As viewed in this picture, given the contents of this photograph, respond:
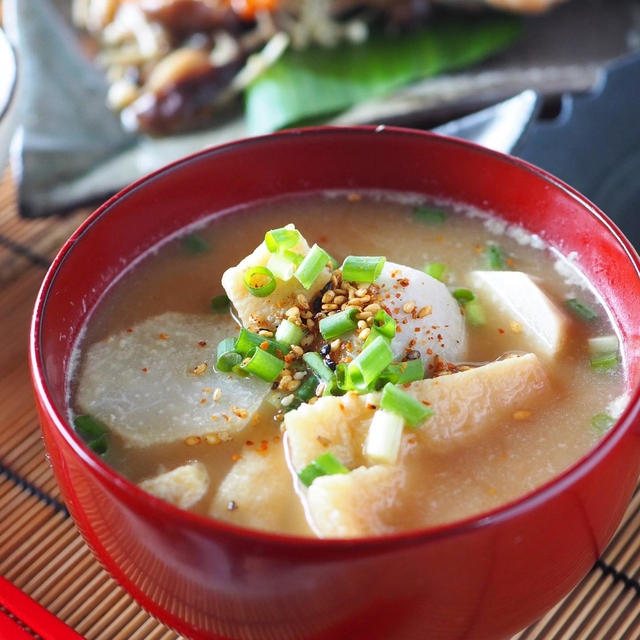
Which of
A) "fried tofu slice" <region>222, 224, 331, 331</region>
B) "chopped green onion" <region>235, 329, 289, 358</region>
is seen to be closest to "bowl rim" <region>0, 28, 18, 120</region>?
"fried tofu slice" <region>222, 224, 331, 331</region>

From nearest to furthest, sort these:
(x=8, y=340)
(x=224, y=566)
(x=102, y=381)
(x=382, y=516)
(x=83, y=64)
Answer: (x=224, y=566) → (x=382, y=516) → (x=102, y=381) → (x=8, y=340) → (x=83, y=64)

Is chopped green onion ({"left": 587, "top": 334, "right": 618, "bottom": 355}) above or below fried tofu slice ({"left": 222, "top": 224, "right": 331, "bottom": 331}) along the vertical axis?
below

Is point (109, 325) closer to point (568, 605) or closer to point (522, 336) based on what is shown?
→ point (522, 336)

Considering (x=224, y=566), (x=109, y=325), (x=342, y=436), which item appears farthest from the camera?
(x=109, y=325)

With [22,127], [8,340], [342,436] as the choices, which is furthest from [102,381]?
[22,127]

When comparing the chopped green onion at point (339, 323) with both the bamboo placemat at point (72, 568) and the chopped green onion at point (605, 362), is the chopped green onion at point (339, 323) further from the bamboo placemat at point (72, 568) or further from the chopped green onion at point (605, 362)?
the bamboo placemat at point (72, 568)

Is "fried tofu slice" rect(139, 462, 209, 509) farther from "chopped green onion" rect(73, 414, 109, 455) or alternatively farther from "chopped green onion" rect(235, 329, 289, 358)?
"chopped green onion" rect(235, 329, 289, 358)

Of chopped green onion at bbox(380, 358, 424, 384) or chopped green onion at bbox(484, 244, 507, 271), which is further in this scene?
chopped green onion at bbox(484, 244, 507, 271)
